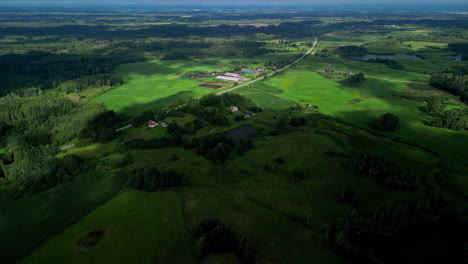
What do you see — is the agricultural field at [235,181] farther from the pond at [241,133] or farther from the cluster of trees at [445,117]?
the pond at [241,133]

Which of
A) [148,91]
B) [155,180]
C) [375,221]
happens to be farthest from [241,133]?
[148,91]

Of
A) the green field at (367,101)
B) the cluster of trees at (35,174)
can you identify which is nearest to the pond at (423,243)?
the green field at (367,101)

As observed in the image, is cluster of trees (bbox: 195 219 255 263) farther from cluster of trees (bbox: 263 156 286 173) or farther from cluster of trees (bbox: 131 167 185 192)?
cluster of trees (bbox: 263 156 286 173)

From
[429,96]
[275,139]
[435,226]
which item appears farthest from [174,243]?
[429,96]

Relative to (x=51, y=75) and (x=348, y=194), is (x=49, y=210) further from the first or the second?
(x=51, y=75)

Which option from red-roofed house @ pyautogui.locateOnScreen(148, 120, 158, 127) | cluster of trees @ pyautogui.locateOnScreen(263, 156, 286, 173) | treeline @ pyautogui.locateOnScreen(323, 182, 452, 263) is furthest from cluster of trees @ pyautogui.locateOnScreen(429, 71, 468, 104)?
red-roofed house @ pyautogui.locateOnScreen(148, 120, 158, 127)

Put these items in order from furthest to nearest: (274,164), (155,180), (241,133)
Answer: (241,133) → (274,164) → (155,180)
